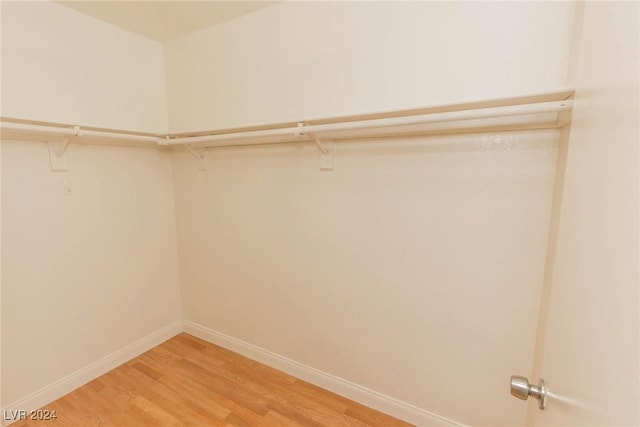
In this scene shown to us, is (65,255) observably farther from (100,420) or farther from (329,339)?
(329,339)

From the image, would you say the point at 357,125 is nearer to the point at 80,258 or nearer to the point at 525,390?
the point at 525,390

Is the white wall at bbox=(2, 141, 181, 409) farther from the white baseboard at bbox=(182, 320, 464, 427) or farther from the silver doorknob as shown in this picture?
the silver doorknob

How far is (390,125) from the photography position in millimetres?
1270

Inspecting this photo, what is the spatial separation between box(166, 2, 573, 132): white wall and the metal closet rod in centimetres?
8

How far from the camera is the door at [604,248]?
12.8 inches

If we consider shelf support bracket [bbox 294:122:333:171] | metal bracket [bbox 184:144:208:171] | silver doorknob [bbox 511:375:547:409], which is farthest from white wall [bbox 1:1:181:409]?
silver doorknob [bbox 511:375:547:409]

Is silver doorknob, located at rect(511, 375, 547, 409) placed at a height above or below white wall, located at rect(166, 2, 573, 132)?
below

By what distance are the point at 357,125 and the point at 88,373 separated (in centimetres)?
219

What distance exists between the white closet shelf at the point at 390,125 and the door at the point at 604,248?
1.44ft

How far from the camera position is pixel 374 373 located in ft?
5.40

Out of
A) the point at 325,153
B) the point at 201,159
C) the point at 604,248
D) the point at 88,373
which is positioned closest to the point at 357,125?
the point at 325,153

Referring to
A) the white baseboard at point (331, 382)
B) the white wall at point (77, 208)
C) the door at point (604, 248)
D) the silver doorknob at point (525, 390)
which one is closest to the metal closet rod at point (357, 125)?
the white wall at point (77, 208)

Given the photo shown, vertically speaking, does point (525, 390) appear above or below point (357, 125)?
below

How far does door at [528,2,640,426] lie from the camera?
12.8 inches
